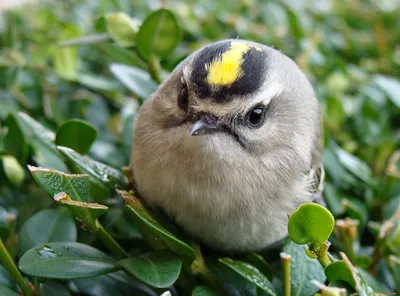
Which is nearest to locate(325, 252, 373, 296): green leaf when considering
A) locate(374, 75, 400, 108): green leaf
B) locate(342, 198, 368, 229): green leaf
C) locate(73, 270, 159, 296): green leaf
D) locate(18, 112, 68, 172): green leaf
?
locate(73, 270, 159, 296): green leaf

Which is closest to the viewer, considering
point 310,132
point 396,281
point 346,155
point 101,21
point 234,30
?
point 396,281

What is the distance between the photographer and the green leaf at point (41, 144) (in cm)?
172

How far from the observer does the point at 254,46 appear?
5.51 ft

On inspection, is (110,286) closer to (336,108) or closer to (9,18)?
(336,108)

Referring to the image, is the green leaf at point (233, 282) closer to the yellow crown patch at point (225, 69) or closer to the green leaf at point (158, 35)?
the yellow crown patch at point (225, 69)

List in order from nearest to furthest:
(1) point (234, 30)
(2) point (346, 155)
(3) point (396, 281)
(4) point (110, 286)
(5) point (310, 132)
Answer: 1. (4) point (110, 286)
2. (3) point (396, 281)
3. (5) point (310, 132)
4. (2) point (346, 155)
5. (1) point (234, 30)

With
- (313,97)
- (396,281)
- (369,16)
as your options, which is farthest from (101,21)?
(369,16)

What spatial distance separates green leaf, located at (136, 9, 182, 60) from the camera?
1920 millimetres

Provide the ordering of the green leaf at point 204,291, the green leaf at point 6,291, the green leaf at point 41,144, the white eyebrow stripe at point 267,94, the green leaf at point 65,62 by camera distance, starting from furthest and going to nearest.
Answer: the green leaf at point 65,62
the green leaf at point 41,144
the white eyebrow stripe at point 267,94
the green leaf at point 204,291
the green leaf at point 6,291

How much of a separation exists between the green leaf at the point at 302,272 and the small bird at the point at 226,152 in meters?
0.11

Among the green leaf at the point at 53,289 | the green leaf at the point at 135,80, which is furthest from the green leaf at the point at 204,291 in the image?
the green leaf at the point at 135,80

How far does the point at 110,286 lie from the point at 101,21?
1138 mm

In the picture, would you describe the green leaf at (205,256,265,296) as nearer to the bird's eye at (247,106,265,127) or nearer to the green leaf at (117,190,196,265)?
the green leaf at (117,190,196,265)

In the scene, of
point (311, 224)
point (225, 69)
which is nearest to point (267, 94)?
point (225, 69)
